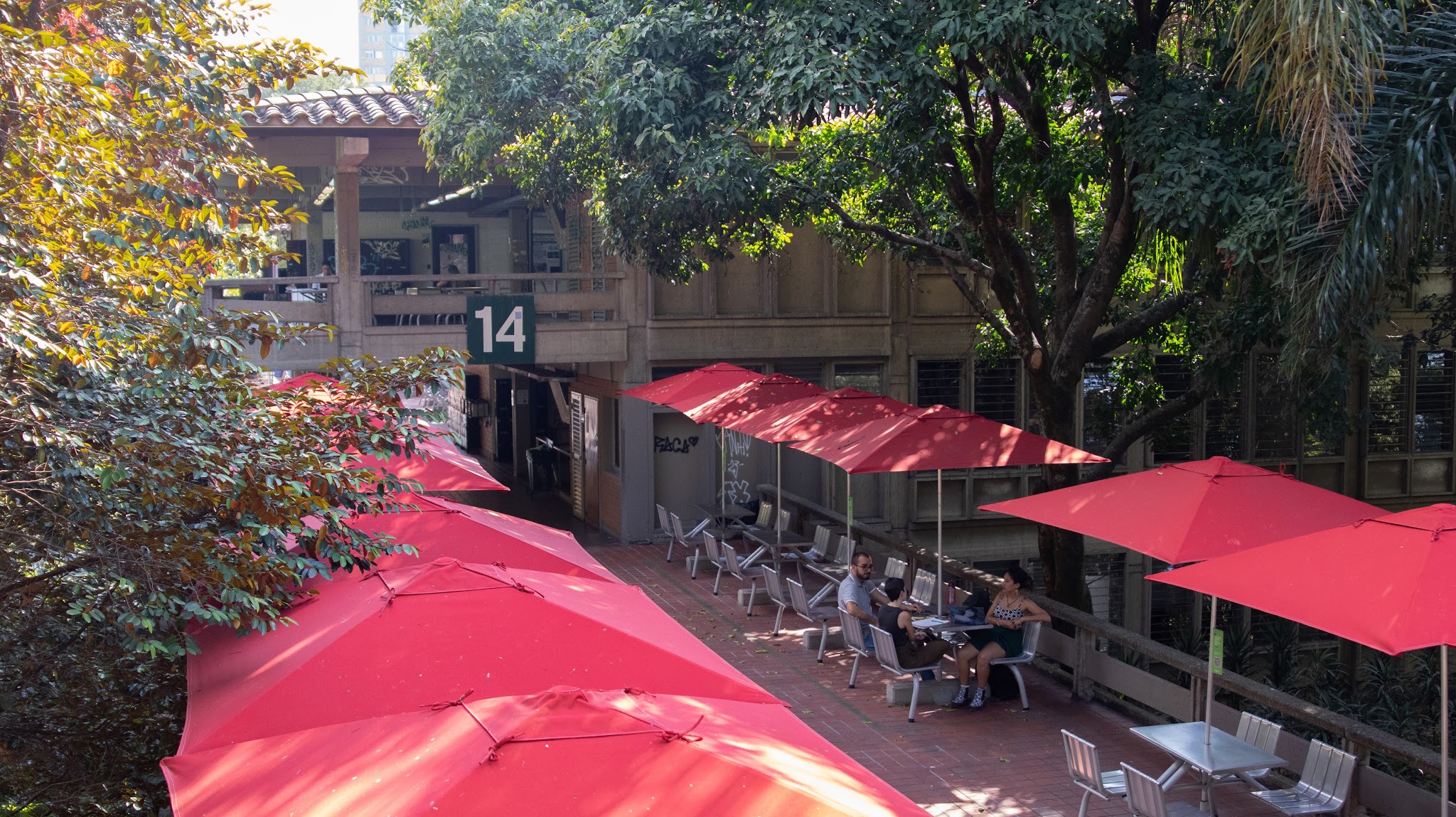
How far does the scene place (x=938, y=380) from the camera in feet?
66.8

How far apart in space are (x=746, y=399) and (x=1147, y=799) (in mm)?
8952

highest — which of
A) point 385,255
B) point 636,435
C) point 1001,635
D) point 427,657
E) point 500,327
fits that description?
point 385,255

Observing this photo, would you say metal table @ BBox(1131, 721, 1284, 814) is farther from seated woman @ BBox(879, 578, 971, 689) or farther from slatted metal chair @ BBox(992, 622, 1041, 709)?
seated woman @ BBox(879, 578, 971, 689)

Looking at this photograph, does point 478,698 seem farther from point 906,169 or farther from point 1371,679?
point 1371,679

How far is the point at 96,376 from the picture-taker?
228 inches

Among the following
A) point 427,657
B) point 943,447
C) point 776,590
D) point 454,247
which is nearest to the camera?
point 427,657

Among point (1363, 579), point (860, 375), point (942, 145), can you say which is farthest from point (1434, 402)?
A: point (1363, 579)

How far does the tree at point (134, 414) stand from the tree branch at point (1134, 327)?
8837 mm

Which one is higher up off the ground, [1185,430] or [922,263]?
[922,263]

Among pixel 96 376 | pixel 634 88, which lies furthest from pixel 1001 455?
pixel 96 376

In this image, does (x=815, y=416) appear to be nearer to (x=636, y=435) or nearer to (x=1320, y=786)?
(x=636, y=435)

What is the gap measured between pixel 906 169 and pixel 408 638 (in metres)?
9.85

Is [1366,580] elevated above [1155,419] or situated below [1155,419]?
below

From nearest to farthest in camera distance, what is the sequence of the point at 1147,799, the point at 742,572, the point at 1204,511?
the point at 1147,799
the point at 1204,511
the point at 742,572
